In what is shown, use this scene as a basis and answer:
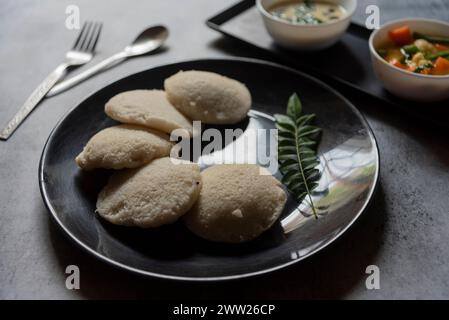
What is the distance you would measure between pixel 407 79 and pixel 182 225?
2.80 ft

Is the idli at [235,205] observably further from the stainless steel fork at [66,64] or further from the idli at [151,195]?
the stainless steel fork at [66,64]

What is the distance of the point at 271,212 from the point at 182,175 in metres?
0.25

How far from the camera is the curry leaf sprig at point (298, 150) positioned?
1.32m

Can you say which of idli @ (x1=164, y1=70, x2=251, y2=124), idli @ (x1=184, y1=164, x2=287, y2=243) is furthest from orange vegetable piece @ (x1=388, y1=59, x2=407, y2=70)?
idli @ (x1=184, y1=164, x2=287, y2=243)

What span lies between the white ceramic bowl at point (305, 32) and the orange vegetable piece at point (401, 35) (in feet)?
0.59

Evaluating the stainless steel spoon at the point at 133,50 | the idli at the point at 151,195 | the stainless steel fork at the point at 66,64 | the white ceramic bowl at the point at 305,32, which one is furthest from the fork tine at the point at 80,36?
the idli at the point at 151,195

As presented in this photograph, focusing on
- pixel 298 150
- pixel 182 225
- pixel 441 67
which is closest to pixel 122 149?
pixel 182 225

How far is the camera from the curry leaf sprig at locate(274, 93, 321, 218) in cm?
132

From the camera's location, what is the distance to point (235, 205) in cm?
121

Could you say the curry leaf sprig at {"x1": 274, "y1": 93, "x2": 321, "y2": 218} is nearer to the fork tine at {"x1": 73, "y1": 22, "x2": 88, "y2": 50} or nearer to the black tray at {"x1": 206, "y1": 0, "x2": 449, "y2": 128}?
the black tray at {"x1": 206, "y1": 0, "x2": 449, "y2": 128}

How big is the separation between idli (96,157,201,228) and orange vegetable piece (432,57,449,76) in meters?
0.86

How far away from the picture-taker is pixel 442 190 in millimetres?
A: 1374
